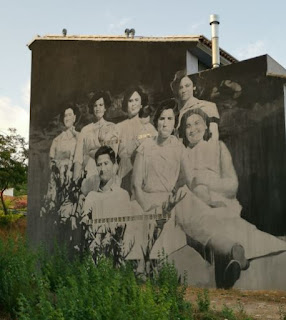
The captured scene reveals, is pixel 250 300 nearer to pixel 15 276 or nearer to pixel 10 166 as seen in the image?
pixel 15 276

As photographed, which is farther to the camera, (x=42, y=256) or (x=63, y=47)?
(x=63, y=47)

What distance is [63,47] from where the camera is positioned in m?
18.3

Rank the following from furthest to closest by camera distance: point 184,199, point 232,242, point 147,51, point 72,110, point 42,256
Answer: point 72,110
point 147,51
point 184,199
point 232,242
point 42,256

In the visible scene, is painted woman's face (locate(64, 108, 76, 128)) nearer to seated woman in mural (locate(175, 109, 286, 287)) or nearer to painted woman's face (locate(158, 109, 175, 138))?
painted woman's face (locate(158, 109, 175, 138))

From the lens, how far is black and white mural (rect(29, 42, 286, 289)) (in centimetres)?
1312

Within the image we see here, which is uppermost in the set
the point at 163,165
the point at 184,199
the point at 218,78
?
the point at 218,78

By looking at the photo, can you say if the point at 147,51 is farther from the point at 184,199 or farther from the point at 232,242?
the point at 232,242

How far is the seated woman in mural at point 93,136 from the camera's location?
1623cm

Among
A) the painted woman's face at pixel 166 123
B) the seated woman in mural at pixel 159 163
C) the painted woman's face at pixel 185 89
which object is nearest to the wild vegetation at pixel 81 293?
the seated woman in mural at pixel 159 163

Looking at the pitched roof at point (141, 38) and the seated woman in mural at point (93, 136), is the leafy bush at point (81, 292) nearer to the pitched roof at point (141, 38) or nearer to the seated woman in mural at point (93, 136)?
the seated woman in mural at point (93, 136)

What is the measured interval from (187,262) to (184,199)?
68.8 inches

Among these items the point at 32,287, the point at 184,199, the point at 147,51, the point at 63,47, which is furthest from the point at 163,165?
the point at 32,287

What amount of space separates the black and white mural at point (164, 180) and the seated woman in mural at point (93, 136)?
0.11 feet

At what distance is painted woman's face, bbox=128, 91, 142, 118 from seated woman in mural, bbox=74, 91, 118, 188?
0.80 m
